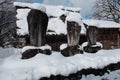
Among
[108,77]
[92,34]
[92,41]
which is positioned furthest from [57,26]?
[108,77]

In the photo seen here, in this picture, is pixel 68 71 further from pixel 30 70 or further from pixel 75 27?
pixel 75 27

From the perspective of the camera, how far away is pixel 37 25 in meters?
9.98

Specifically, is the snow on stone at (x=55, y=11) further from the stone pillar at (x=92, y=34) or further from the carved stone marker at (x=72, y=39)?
the carved stone marker at (x=72, y=39)

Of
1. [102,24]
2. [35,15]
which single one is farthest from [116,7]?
[35,15]

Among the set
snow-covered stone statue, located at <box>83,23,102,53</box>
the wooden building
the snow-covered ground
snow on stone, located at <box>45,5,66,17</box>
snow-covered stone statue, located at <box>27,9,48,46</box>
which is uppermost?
snow-covered stone statue, located at <box>27,9,48,46</box>

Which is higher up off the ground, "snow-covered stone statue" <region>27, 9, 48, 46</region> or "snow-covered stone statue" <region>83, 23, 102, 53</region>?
"snow-covered stone statue" <region>27, 9, 48, 46</region>

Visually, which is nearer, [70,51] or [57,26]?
[70,51]

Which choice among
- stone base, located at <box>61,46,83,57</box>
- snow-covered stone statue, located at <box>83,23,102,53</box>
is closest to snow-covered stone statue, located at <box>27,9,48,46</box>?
stone base, located at <box>61,46,83,57</box>

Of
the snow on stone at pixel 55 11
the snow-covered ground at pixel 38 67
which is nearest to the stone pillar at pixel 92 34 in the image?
the snow-covered ground at pixel 38 67

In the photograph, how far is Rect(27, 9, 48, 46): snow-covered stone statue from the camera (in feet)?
32.4

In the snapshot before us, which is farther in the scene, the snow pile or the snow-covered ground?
the snow pile

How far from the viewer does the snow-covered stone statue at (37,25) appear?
987cm

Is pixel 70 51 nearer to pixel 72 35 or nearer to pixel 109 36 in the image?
pixel 72 35

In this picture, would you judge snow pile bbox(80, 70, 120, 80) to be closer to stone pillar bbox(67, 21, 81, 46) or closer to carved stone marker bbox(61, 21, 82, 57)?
carved stone marker bbox(61, 21, 82, 57)
